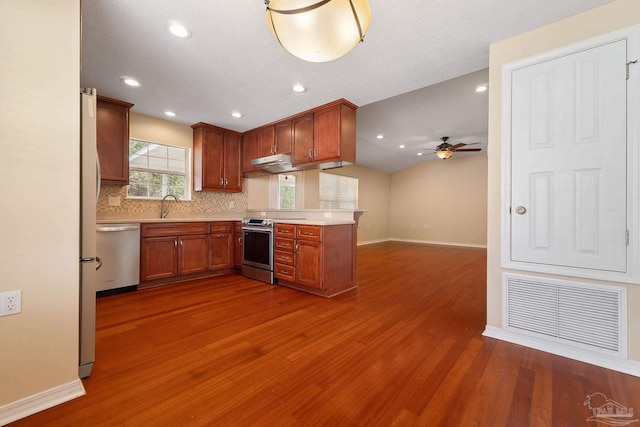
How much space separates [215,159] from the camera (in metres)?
4.59

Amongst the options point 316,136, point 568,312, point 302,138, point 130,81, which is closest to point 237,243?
point 302,138

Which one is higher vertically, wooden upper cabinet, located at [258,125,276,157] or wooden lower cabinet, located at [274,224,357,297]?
wooden upper cabinet, located at [258,125,276,157]

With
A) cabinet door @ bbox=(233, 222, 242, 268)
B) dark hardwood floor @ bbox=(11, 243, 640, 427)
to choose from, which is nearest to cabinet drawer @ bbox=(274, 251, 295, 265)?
dark hardwood floor @ bbox=(11, 243, 640, 427)

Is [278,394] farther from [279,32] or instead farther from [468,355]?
[279,32]

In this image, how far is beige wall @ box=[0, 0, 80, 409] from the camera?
1.30 meters

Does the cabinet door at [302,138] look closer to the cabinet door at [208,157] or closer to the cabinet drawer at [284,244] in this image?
the cabinet drawer at [284,244]

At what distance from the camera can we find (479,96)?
394 centimetres

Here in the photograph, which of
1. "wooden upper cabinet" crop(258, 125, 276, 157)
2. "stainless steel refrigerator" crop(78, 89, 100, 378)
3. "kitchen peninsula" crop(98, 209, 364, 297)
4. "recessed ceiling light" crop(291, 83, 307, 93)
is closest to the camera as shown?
"stainless steel refrigerator" crop(78, 89, 100, 378)

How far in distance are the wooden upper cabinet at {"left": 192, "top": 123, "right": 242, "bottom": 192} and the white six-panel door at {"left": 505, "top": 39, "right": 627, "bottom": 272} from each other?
4250mm

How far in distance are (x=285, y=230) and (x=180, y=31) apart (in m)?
2.44

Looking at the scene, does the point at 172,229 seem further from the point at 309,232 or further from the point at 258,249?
the point at 309,232

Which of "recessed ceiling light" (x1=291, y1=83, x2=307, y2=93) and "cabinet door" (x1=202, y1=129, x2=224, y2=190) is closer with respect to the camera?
"recessed ceiling light" (x1=291, y1=83, x2=307, y2=93)

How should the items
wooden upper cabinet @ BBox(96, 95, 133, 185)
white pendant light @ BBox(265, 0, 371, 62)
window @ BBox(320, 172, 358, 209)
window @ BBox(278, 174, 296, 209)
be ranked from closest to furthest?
white pendant light @ BBox(265, 0, 371, 62), wooden upper cabinet @ BBox(96, 95, 133, 185), window @ BBox(278, 174, 296, 209), window @ BBox(320, 172, 358, 209)

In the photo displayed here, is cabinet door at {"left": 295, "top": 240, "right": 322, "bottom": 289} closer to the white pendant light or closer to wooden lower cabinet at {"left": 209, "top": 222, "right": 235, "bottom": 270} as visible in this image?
wooden lower cabinet at {"left": 209, "top": 222, "right": 235, "bottom": 270}
